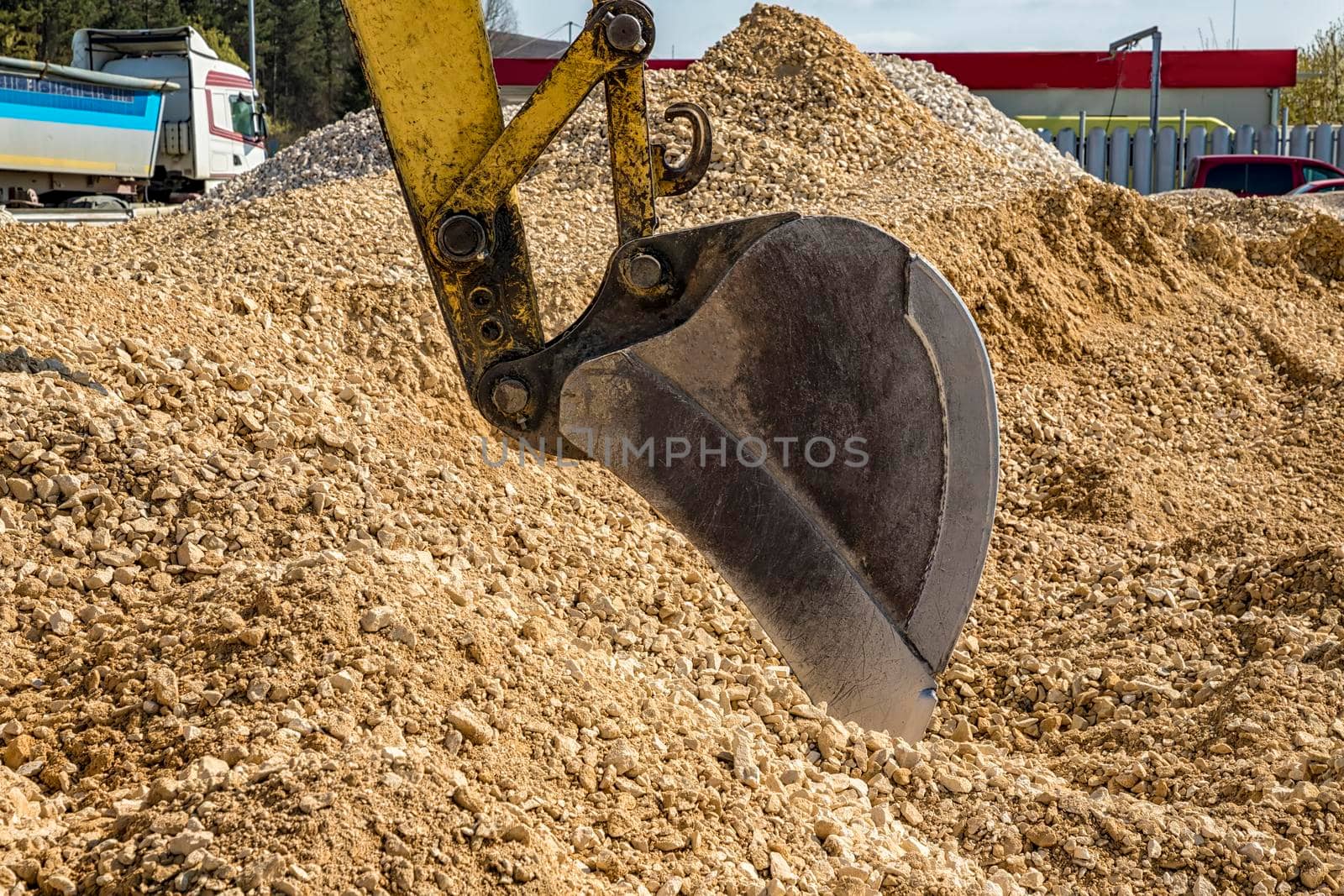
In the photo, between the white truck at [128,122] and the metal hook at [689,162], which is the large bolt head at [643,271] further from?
the white truck at [128,122]

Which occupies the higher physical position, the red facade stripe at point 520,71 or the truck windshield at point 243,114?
the red facade stripe at point 520,71

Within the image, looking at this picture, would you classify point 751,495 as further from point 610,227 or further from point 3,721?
point 610,227

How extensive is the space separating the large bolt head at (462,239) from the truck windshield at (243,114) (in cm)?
1555

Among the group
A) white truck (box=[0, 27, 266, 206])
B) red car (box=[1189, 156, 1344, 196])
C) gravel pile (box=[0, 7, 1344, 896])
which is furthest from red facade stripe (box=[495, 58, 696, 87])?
gravel pile (box=[0, 7, 1344, 896])

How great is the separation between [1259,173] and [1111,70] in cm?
939

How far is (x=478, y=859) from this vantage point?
2.02 meters

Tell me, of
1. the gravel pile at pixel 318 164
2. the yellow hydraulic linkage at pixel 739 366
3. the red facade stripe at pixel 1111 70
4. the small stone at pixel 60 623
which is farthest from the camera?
the red facade stripe at pixel 1111 70

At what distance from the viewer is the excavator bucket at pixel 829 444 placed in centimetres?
245

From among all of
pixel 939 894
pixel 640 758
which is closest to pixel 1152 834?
pixel 939 894

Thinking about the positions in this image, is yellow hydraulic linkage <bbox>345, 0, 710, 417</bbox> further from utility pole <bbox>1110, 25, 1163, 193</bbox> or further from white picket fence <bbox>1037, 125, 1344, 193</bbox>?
white picket fence <bbox>1037, 125, 1344, 193</bbox>

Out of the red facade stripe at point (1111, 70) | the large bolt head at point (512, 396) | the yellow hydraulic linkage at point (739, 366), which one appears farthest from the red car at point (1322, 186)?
the large bolt head at point (512, 396)

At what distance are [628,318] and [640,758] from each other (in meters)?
0.87

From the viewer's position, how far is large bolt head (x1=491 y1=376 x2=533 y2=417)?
2.59 metres

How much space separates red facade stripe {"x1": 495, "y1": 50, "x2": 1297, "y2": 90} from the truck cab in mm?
12514
